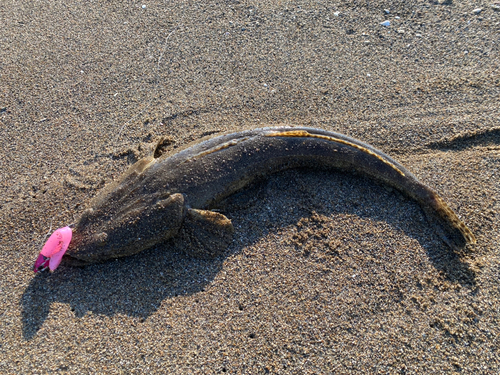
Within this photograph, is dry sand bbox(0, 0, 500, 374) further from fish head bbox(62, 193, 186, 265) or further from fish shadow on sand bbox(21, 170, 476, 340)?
fish head bbox(62, 193, 186, 265)

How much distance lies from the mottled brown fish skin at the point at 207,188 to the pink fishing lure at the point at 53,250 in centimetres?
11

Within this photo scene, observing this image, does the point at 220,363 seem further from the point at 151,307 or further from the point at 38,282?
the point at 38,282

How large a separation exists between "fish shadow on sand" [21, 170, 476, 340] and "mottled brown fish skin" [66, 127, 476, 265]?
13 centimetres

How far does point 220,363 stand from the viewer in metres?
3.31

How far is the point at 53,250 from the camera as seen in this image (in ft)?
12.2

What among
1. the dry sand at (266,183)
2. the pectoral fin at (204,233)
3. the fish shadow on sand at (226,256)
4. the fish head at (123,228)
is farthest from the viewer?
the pectoral fin at (204,233)

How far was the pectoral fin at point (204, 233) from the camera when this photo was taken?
4.06 meters

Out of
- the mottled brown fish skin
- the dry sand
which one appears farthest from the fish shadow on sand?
the mottled brown fish skin

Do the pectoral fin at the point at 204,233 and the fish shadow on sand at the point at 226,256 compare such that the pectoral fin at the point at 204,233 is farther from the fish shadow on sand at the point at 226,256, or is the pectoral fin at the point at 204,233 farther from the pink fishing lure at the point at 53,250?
the pink fishing lure at the point at 53,250

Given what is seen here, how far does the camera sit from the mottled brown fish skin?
393cm

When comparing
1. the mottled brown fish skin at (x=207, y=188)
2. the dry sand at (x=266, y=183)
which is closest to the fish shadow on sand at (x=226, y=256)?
the dry sand at (x=266, y=183)

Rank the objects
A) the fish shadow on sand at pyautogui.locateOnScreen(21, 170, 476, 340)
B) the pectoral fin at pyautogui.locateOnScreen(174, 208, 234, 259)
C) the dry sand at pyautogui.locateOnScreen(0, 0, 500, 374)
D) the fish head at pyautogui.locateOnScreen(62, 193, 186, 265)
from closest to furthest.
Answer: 1. the dry sand at pyautogui.locateOnScreen(0, 0, 500, 374)
2. the fish shadow on sand at pyautogui.locateOnScreen(21, 170, 476, 340)
3. the fish head at pyautogui.locateOnScreen(62, 193, 186, 265)
4. the pectoral fin at pyautogui.locateOnScreen(174, 208, 234, 259)

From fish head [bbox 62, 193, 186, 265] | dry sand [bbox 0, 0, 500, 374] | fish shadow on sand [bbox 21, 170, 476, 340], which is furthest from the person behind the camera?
fish head [bbox 62, 193, 186, 265]

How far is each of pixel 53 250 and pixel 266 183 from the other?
2529 millimetres
